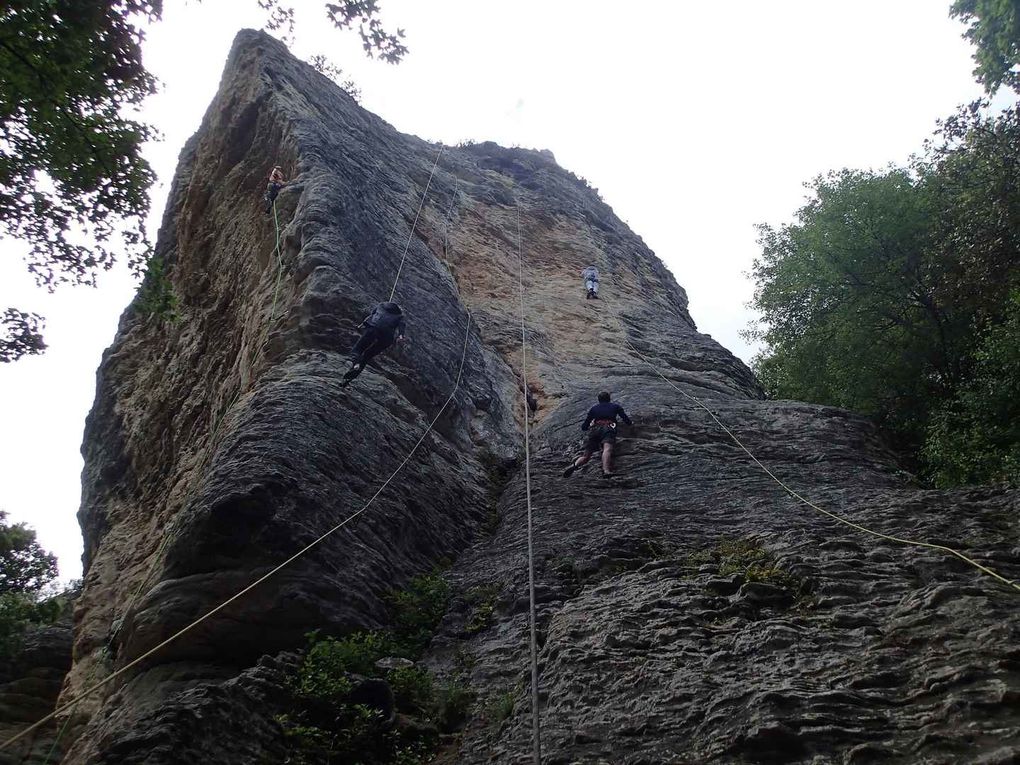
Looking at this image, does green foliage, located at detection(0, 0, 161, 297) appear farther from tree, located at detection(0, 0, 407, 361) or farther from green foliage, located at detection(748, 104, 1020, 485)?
green foliage, located at detection(748, 104, 1020, 485)

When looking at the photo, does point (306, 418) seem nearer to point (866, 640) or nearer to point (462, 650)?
point (462, 650)

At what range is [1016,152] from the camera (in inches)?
430

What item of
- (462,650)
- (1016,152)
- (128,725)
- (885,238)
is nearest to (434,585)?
(462,650)

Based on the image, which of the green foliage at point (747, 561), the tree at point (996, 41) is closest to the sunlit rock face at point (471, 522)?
the green foliage at point (747, 561)

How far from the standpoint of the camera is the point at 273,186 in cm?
1248

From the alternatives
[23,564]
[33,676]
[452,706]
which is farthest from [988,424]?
[23,564]

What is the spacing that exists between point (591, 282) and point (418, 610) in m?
12.3

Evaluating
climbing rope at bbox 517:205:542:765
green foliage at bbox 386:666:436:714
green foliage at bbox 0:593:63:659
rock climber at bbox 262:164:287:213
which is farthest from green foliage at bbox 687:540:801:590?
green foliage at bbox 0:593:63:659

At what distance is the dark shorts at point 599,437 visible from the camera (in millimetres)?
9672

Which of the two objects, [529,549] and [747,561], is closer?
[747,561]

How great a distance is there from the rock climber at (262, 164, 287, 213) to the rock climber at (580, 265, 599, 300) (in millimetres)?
7638

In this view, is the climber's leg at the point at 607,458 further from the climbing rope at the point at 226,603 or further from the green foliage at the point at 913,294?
the green foliage at the point at 913,294

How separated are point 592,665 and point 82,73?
7922 millimetres

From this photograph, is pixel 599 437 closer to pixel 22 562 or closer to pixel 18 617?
pixel 18 617
